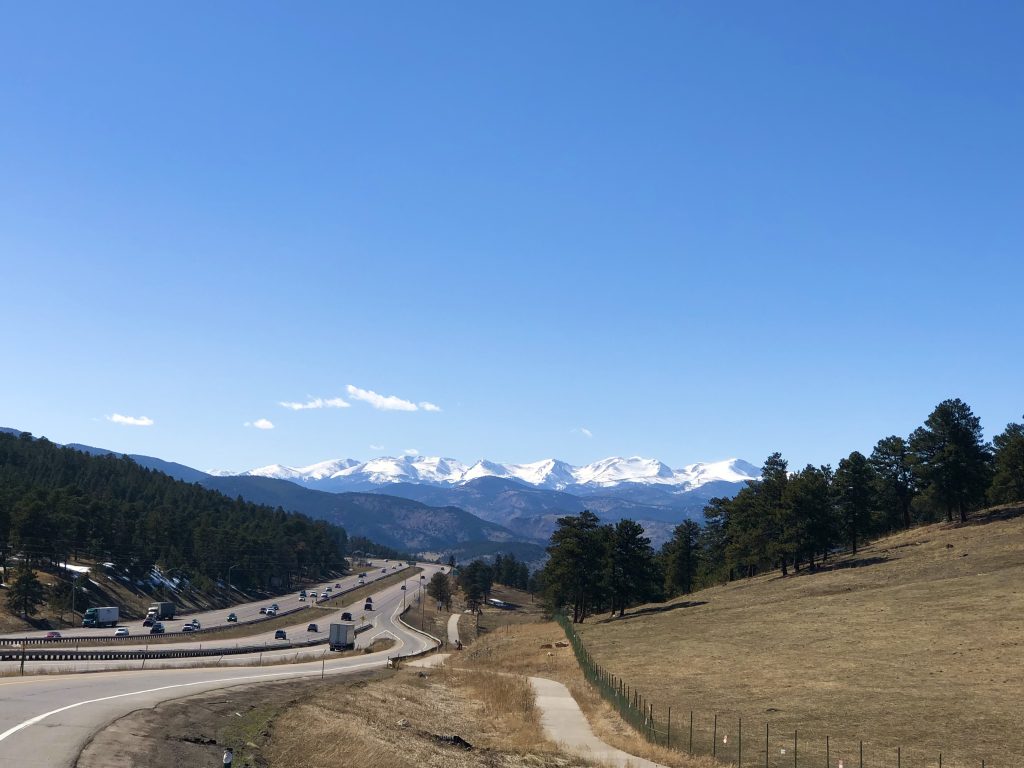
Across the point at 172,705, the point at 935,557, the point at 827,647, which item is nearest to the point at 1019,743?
the point at 827,647

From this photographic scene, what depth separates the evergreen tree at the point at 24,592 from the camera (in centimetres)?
9950

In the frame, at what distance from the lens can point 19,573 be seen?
99.4 m

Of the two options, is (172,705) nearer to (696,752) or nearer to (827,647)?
(696,752)

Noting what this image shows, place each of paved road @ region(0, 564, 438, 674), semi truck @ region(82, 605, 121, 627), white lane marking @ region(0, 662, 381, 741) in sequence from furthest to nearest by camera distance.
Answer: semi truck @ region(82, 605, 121, 627), paved road @ region(0, 564, 438, 674), white lane marking @ region(0, 662, 381, 741)

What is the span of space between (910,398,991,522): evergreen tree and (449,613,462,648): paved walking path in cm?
6687

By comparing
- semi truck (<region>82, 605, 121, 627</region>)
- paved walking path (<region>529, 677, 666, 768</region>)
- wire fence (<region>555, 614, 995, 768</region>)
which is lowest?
semi truck (<region>82, 605, 121, 627</region>)

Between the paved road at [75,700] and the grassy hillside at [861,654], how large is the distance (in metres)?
21.7

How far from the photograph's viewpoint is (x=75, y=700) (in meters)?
30.4

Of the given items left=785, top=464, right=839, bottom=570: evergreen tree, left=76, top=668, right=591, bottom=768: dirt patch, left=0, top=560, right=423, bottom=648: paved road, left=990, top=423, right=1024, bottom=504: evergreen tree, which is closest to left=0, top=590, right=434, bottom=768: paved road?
left=76, top=668, right=591, bottom=768: dirt patch

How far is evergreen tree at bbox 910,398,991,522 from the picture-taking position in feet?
287

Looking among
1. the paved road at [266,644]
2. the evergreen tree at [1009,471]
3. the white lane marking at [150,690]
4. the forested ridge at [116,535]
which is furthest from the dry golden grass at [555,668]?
the forested ridge at [116,535]

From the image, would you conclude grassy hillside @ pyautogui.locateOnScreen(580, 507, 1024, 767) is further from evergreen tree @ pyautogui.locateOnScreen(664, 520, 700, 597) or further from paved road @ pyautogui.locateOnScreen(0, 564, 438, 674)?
paved road @ pyautogui.locateOnScreen(0, 564, 438, 674)

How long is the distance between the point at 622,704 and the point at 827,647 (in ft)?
67.6

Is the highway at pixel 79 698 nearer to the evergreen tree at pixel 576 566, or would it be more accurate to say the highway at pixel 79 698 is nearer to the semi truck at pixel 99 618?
the evergreen tree at pixel 576 566
